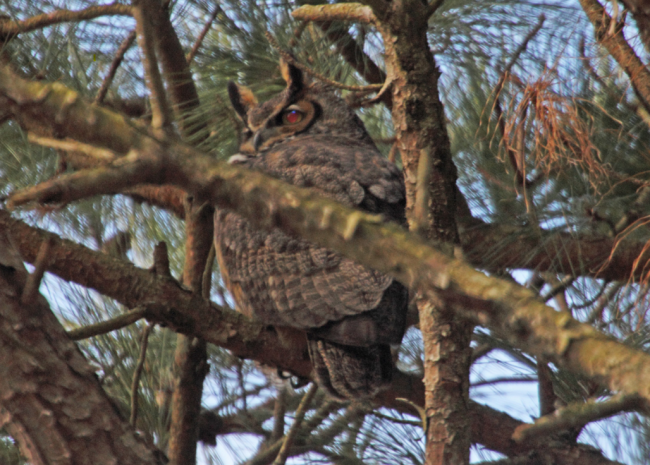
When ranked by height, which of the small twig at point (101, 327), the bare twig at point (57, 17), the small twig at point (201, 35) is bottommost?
the small twig at point (101, 327)

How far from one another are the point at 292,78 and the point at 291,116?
25 centimetres

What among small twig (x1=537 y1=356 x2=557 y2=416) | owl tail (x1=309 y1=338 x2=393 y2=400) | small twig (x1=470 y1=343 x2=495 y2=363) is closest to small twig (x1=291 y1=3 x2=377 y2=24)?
owl tail (x1=309 y1=338 x2=393 y2=400)

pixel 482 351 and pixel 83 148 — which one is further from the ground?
pixel 482 351

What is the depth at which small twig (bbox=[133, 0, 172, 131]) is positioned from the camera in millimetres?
1387

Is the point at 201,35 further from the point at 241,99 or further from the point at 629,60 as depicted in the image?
the point at 629,60

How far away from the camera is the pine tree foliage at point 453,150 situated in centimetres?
179

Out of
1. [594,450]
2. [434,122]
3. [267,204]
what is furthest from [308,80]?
[267,204]

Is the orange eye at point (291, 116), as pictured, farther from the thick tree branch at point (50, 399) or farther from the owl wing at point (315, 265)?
the thick tree branch at point (50, 399)

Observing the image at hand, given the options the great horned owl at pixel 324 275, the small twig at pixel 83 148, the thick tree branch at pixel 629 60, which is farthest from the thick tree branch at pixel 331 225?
the great horned owl at pixel 324 275

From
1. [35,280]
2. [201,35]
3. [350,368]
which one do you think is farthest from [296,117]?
[35,280]

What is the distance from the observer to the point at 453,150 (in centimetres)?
232

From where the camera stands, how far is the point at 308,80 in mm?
2527

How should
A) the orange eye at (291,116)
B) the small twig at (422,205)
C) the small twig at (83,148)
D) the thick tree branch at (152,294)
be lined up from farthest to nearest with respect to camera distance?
the orange eye at (291,116)
the thick tree branch at (152,294)
the small twig at (422,205)
the small twig at (83,148)

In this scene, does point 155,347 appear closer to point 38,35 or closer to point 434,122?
point 38,35
